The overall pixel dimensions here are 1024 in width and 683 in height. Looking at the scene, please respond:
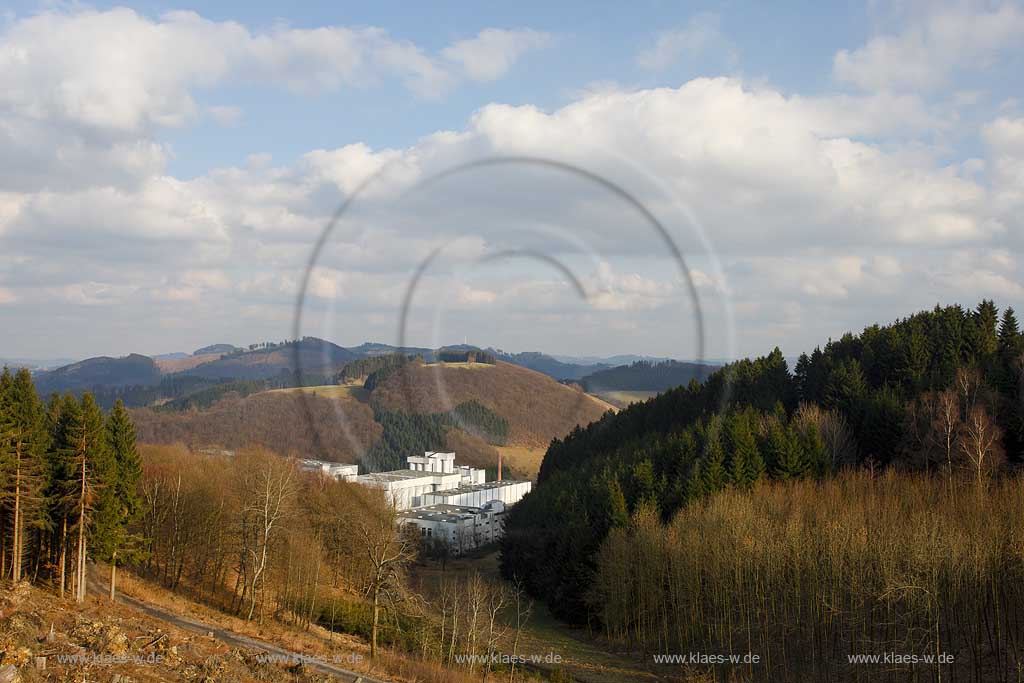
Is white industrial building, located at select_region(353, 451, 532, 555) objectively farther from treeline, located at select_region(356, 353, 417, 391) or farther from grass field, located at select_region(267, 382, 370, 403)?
grass field, located at select_region(267, 382, 370, 403)

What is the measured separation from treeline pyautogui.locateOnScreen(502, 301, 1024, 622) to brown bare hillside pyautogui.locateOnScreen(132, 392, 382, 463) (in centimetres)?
3231

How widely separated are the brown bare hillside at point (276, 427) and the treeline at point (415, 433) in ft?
4.95

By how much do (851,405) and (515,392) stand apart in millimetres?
36739

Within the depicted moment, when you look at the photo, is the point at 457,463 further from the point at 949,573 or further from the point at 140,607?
the point at 949,573

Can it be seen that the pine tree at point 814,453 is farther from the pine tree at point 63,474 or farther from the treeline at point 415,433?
the treeline at point 415,433

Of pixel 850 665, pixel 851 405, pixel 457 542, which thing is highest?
pixel 851 405

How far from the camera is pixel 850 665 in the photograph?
24.8 meters

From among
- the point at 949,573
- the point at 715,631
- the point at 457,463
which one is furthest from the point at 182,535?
the point at 457,463

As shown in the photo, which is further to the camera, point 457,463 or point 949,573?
point 457,463

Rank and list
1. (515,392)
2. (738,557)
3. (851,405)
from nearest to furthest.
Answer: (738,557) → (851,405) → (515,392)

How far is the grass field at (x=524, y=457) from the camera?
319 ft

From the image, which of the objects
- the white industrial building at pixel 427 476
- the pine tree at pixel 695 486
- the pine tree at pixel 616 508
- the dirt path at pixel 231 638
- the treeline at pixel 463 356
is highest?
the treeline at pixel 463 356

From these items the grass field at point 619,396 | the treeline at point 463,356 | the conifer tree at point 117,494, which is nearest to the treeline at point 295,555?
the conifer tree at point 117,494

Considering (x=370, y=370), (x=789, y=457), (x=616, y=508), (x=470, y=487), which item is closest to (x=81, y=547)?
(x=616, y=508)
